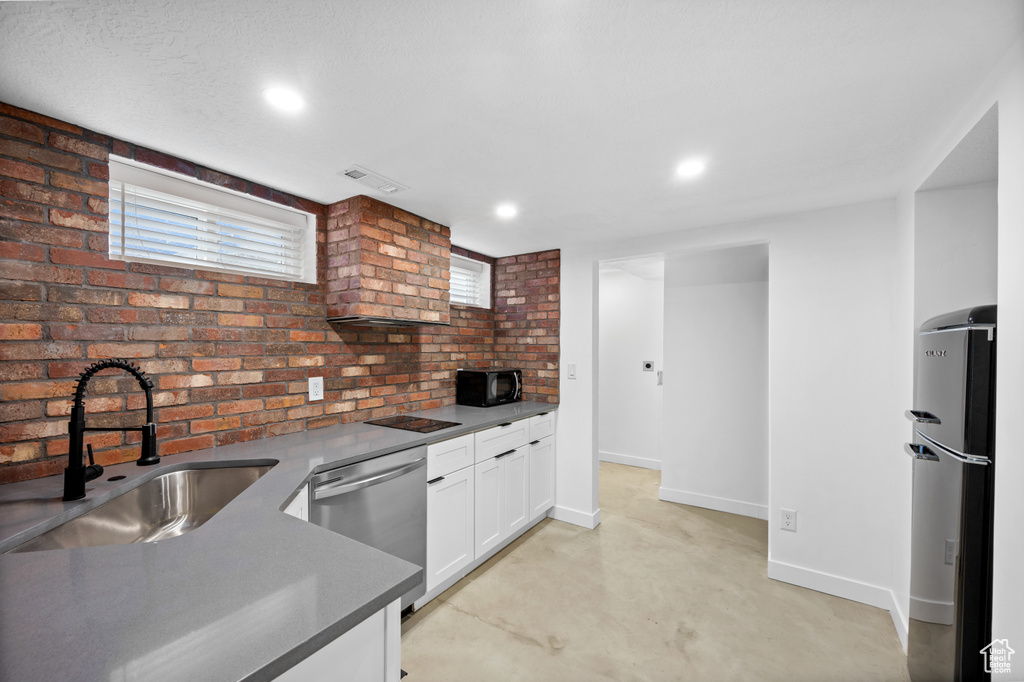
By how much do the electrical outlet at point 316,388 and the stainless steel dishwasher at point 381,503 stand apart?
701 mm

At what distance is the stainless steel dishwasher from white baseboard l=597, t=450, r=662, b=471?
9.85ft

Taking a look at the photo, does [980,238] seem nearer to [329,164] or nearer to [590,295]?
[590,295]

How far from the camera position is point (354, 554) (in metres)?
0.99

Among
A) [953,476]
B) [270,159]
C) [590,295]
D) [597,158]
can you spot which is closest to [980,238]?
[953,476]

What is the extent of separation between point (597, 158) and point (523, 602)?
2348 millimetres

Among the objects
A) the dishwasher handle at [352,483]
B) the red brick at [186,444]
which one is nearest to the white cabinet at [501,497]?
the dishwasher handle at [352,483]

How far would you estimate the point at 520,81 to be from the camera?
137 centimetres

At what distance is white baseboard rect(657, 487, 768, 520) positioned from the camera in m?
3.59

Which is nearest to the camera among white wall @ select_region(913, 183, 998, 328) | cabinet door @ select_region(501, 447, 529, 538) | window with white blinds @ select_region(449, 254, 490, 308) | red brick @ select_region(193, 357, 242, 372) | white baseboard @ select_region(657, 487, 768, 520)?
white wall @ select_region(913, 183, 998, 328)

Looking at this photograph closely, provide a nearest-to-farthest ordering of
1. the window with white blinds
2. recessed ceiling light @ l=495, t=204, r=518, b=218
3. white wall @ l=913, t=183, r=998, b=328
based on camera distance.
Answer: white wall @ l=913, t=183, r=998, b=328 → recessed ceiling light @ l=495, t=204, r=518, b=218 → the window with white blinds

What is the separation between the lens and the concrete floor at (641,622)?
1899 millimetres

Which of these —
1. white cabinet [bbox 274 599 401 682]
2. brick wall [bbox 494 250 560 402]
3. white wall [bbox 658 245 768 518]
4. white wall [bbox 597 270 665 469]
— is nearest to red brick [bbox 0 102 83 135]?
white cabinet [bbox 274 599 401 682]

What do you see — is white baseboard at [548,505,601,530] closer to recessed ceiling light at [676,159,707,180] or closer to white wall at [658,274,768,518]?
white wall at [658,274,768,518]

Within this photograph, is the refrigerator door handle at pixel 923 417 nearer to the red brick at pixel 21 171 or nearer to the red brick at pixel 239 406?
the red brick at pixel 239 406
